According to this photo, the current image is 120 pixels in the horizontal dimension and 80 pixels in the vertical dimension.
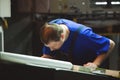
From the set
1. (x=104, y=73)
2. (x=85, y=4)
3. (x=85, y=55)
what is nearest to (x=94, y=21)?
(x=85, y=4)

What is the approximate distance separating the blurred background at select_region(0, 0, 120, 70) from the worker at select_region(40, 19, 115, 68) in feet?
0.13

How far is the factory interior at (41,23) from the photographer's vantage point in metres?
2.02

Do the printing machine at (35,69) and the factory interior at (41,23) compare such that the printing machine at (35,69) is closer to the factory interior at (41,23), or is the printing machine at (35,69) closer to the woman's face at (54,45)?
the factory interior at (41,23)

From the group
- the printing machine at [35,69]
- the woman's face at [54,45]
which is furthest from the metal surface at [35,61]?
the woman's face at [54,45]

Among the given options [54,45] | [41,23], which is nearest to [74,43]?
[54,45]

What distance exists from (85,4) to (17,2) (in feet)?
1.90

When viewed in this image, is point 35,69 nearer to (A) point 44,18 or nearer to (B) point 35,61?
(B) point 35,61

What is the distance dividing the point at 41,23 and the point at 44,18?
5cm

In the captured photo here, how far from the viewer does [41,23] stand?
2.15 metres

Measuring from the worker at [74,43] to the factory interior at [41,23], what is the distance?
4 cm

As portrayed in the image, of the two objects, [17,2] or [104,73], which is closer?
[104,73]

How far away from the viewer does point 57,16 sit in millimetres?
2121

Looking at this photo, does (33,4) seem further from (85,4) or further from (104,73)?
(104,73)

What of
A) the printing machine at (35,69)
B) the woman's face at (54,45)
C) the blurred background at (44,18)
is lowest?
the printing machine at (35,69)
